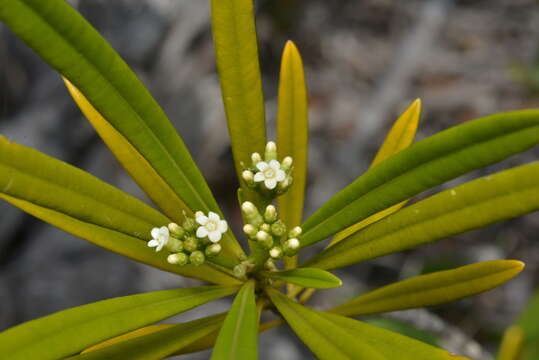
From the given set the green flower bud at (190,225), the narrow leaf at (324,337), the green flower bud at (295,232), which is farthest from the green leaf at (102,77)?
the narrow leaf at (324,337)

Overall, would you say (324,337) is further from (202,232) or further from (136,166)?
(136,166)

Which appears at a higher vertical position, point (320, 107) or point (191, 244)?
point (320, 107)

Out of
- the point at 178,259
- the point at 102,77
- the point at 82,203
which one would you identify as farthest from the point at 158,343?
the point at 102,77

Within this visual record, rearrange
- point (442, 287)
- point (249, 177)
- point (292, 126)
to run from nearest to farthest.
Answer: point (249, 177) < point (442, 287) < point (292, 126)

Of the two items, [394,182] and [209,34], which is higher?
[209,34]

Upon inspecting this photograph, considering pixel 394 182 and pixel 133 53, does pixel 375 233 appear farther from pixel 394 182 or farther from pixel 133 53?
pixel 133 53

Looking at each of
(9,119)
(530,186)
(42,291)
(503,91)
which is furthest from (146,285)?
(503,91)

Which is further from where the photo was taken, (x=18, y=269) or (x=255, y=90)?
(x=18, y=269)
